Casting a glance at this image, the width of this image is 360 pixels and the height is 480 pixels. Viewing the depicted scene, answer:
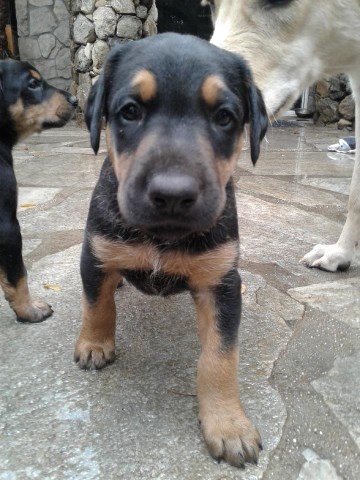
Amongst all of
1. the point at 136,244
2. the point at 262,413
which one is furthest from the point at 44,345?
the point at 262,413

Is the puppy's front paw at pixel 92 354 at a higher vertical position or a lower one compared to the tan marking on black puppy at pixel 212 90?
lower

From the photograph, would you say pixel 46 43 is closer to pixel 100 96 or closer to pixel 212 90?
pixel 100 96

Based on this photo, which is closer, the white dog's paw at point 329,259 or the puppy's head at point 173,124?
the puppy's head at point 173,124

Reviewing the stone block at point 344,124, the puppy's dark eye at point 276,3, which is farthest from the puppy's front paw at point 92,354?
the stone block at point 344,124

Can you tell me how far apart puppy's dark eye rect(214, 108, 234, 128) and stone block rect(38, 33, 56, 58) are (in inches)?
454

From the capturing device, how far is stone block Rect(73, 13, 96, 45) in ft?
30.6

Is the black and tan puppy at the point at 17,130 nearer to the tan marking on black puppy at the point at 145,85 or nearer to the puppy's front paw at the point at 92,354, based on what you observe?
the puppy's front paw at the point at 92,354

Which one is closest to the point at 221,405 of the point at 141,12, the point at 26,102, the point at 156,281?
the point at 156,281

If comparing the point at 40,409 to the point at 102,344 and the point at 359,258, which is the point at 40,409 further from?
the point at 359,258

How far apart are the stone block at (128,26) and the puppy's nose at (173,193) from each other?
8.35 m

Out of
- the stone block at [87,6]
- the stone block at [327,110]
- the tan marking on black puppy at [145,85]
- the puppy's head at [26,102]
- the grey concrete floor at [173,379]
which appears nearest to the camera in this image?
the grey concrete floor at [173,379]

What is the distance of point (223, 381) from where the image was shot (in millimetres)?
1752

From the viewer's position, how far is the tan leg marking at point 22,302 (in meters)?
2.40

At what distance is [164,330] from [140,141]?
1017mm
